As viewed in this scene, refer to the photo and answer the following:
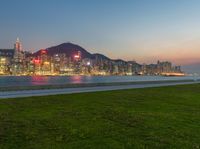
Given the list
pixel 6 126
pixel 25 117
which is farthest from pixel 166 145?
pixel 25 117

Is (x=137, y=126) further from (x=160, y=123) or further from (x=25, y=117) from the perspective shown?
(x=25, y=117)

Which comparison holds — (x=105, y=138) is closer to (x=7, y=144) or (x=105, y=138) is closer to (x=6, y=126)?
(x=7, y=144)

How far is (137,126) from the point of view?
15.1 meters

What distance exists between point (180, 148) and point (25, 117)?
9.41 m

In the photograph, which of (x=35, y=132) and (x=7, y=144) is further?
(x=35, y=132)

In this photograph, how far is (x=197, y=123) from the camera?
16.3 meters

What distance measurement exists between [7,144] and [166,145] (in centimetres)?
564

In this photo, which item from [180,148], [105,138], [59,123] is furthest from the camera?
[59,123]

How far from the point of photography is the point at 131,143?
11.5 m

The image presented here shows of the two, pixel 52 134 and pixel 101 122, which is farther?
pixel 101 122

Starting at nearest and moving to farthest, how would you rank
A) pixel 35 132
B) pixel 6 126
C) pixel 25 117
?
pixel 35 132, pixel 6 126, pixel 25 117

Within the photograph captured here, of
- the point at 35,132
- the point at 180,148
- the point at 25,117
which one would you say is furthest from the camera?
the point at 25,117

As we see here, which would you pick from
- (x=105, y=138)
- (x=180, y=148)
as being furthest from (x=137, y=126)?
(x=180, y=148)

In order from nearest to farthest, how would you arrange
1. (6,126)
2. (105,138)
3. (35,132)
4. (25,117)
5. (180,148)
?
(180,148), (105,138), (35,132), (6,126), (25,117)
